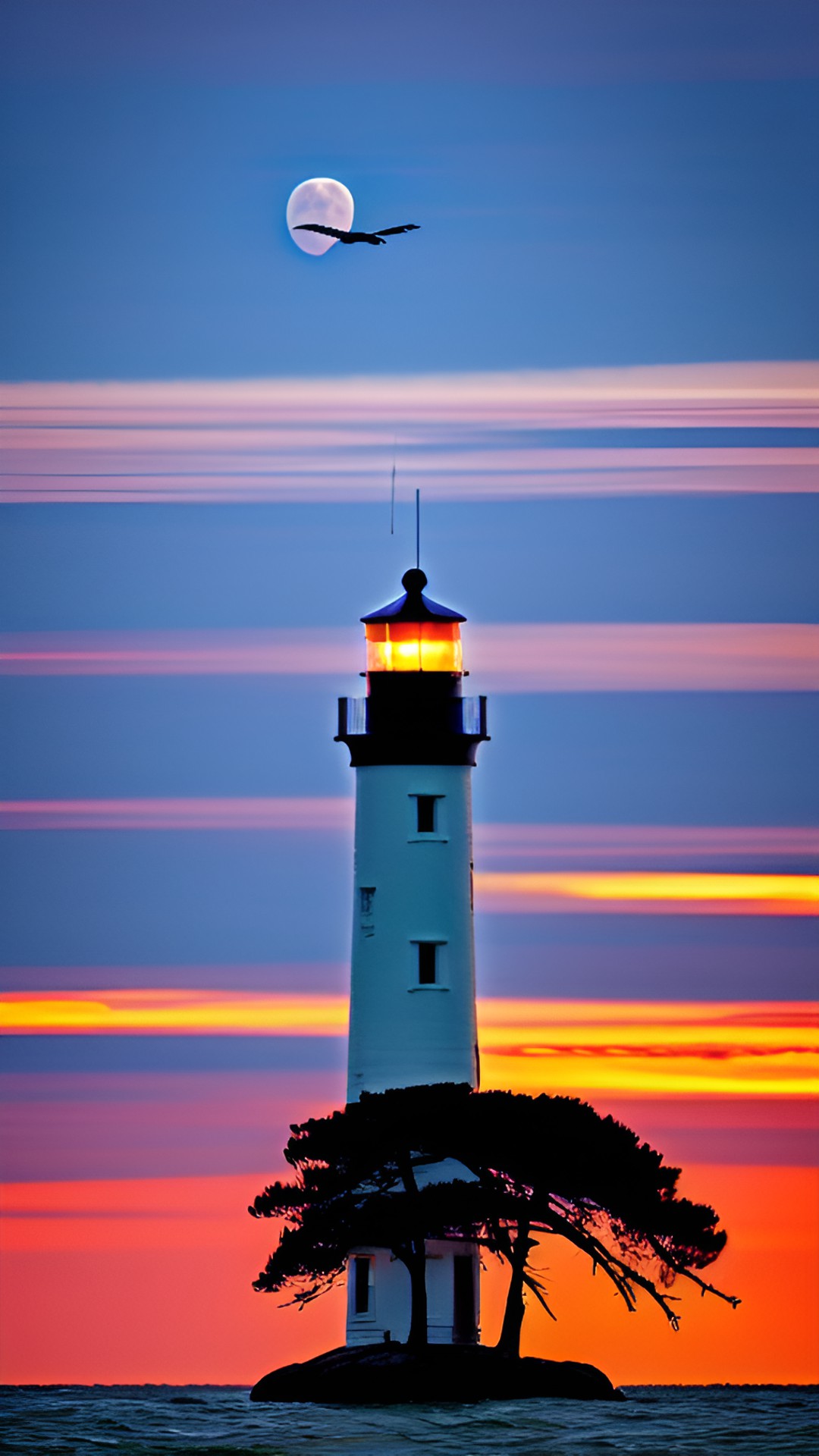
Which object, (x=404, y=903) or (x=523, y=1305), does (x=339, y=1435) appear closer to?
(x=523, y=1305)

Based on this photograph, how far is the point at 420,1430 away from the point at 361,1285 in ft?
22.4

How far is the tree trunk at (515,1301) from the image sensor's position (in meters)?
48.8

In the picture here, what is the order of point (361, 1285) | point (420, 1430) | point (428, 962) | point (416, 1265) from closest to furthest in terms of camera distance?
point (420, 1430), point (416, 1265), point (361, 1285), point (428, 962)

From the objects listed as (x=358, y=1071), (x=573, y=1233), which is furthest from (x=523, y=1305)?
(x=358, y=1071)

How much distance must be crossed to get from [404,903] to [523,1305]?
7.23 meters

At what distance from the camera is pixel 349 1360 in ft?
159

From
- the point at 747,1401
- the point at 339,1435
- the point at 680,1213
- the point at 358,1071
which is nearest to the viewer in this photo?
the point at 339,1435

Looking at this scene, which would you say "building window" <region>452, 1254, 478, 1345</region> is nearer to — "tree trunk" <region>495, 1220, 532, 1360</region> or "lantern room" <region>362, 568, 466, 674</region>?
"tree trunk" <region>495, 1220, 532, 1360</region>

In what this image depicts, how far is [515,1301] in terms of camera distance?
48.8 metres

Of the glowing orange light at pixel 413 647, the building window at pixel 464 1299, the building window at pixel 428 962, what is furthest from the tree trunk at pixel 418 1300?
the glowing orange light at pixel 413 647

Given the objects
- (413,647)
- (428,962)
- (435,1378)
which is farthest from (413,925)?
(435,1378)

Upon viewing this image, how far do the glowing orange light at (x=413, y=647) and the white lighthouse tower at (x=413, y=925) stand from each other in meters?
0.30

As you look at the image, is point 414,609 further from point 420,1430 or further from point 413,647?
point 420,1430

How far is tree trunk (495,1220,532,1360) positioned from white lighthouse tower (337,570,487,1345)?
225 centimetres
